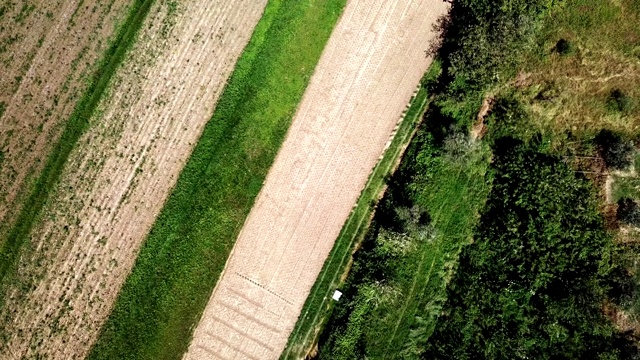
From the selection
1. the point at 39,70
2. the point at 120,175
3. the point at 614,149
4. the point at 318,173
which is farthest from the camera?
the point at 39,70

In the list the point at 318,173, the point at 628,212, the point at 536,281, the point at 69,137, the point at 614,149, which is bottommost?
the point at 69,137

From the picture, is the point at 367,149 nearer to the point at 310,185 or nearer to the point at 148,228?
the point at 310,185

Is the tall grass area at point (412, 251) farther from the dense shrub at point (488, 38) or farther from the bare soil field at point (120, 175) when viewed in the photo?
the bare soil field at point (120, 175)

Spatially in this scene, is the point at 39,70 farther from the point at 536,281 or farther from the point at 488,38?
the point at 536,281

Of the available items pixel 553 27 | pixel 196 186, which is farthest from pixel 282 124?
pixel 553 27

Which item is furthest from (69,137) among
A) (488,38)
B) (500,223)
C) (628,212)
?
(628,212)

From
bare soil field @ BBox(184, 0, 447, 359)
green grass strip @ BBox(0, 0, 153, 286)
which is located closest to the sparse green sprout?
bare soil field @ BBox(184, 0, 447, 359)

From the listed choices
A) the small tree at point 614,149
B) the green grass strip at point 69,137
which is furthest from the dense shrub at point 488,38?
the green grass strip at point 69,137

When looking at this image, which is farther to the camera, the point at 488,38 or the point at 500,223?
the point at 500,223
